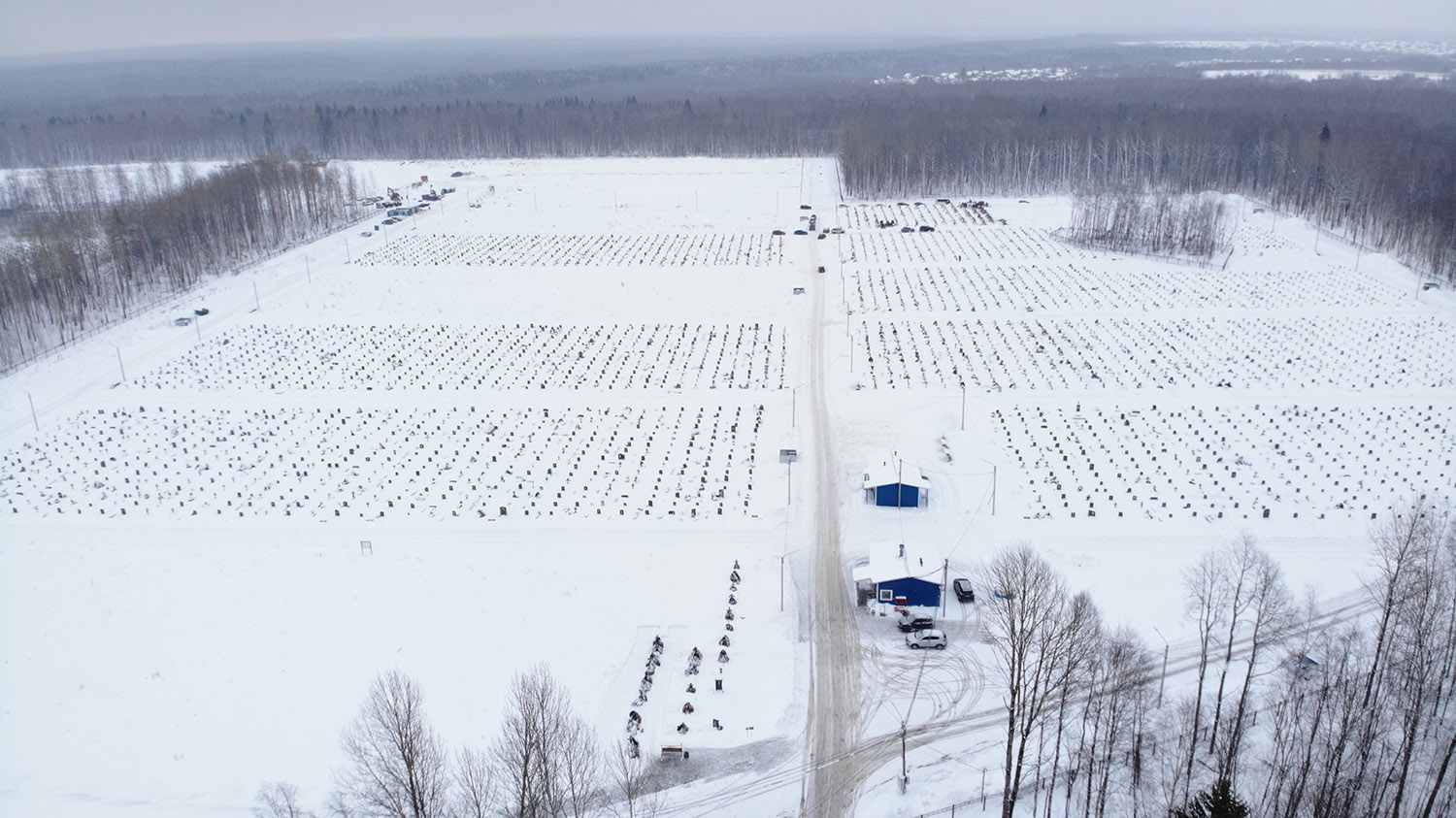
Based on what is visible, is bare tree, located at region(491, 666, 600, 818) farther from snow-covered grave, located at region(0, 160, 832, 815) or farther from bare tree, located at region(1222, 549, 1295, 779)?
bare tree, located at region(1222, 549, 1295, 779)

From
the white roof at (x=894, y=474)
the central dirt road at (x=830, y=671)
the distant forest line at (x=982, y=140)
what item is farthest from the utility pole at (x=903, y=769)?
the distant forest line at (x=982, y=140)

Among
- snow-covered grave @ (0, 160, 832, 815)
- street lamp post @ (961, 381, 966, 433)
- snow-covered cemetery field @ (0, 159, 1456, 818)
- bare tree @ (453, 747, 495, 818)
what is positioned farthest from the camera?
street lamp post @ (961, 381, 966, 433)

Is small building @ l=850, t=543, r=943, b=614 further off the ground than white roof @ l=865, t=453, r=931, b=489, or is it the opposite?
white roof @ l=865, t=453, r=931, b=489

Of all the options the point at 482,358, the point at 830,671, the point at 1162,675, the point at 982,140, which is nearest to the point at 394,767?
the point at 830,671

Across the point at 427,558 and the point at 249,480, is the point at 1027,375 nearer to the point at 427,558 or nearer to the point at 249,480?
the point at 427,558

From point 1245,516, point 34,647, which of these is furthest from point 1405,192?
point 34,647

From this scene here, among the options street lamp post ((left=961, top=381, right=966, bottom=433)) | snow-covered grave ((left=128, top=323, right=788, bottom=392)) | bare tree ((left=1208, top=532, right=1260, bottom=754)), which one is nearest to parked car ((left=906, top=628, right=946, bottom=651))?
bare tree ((left=1208, top=532, right=1260, bottom=754))
